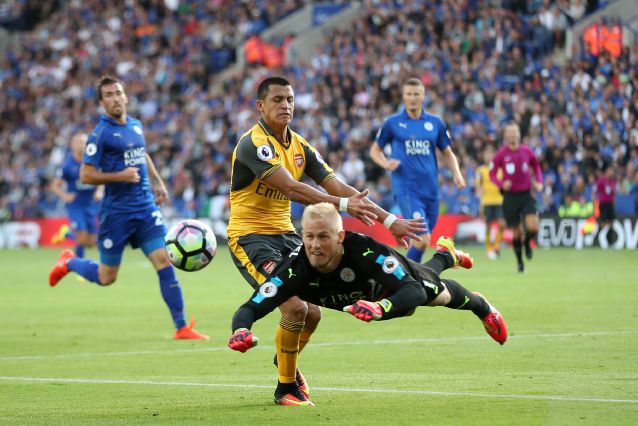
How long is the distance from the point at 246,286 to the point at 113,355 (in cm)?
850

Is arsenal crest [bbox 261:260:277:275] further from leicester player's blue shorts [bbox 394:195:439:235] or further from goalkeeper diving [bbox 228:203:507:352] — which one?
leicester player's blue shorts [bbox 394:195:439:235]

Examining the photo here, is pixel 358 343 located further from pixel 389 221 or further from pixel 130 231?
pixel 389 221

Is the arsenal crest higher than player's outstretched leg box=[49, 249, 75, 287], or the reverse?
the arsenal crest

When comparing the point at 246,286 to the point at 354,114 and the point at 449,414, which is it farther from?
the point at 354,114

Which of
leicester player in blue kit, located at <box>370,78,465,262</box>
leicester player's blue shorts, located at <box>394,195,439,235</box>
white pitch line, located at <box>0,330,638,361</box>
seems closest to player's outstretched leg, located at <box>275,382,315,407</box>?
white pitch line, located at <box>0,330,638,361</box>

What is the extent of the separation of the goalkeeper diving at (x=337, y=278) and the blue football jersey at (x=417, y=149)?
8.31m

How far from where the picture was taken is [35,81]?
45062mm

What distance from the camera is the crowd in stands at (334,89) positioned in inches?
1172

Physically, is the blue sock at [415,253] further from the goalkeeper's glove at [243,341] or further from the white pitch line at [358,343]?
the goalkeeper's glove at [243,341]

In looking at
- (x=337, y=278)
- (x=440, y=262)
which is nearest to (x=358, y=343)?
(x=440, y=262)

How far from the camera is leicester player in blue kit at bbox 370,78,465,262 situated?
1659cm

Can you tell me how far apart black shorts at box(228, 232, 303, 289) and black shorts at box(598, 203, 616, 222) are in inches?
776

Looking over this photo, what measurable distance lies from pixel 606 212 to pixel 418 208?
12648 mm

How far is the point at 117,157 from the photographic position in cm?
1323
